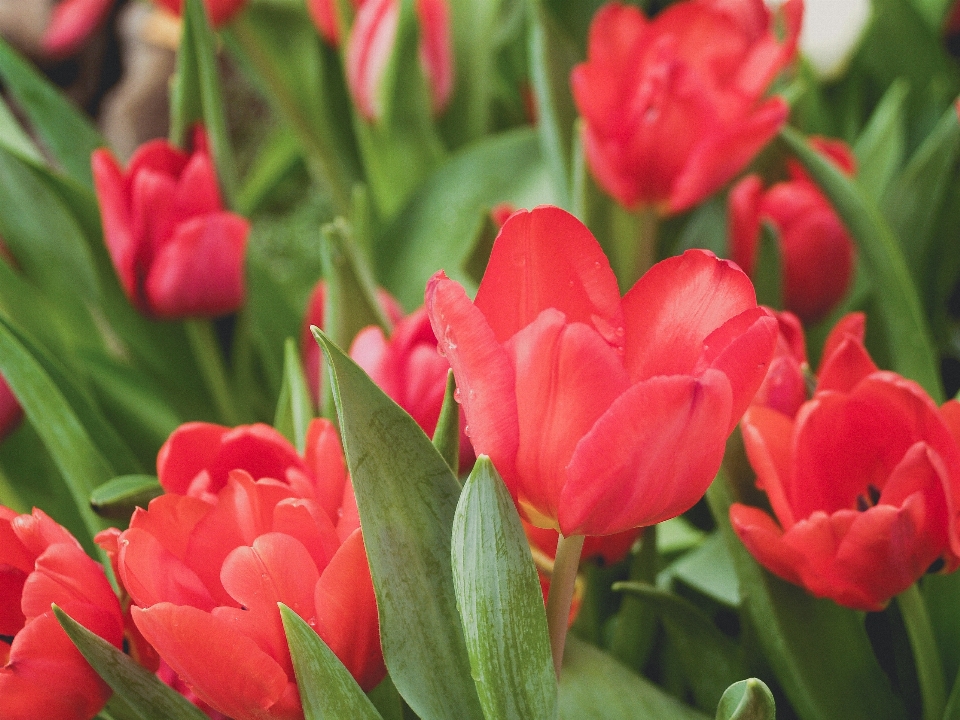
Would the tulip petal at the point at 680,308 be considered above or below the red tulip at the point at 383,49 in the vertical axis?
below

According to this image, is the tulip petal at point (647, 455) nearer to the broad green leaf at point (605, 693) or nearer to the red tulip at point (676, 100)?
the broad green leaf at point (605, 693)

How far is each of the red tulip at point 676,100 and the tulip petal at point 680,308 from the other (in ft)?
0.75

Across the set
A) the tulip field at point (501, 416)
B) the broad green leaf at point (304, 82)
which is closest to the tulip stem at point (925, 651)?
the tulip field at point (501, 416)

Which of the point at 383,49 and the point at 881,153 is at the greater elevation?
the point at 383,49

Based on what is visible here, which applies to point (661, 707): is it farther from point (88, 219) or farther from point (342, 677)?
point (88, 219)

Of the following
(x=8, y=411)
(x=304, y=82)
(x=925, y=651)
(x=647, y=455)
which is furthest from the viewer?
(x=304, y=82)

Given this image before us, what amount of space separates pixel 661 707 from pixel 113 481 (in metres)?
0.19

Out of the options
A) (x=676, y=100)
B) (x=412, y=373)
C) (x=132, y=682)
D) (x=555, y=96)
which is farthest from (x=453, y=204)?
(x=132, y=682)

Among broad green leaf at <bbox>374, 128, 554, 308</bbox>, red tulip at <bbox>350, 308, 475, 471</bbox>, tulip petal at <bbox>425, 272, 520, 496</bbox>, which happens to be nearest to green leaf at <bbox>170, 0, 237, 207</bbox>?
broad green leaf at <bbox>374, 128, 554, 308</bbox>

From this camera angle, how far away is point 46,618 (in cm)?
23

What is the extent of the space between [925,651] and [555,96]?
14.4 inches

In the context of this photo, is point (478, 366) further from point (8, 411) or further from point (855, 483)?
point (8, 411)

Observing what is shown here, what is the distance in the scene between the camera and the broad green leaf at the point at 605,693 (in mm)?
297

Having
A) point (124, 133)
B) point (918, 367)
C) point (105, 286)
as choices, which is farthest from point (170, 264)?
point (124, 133)
